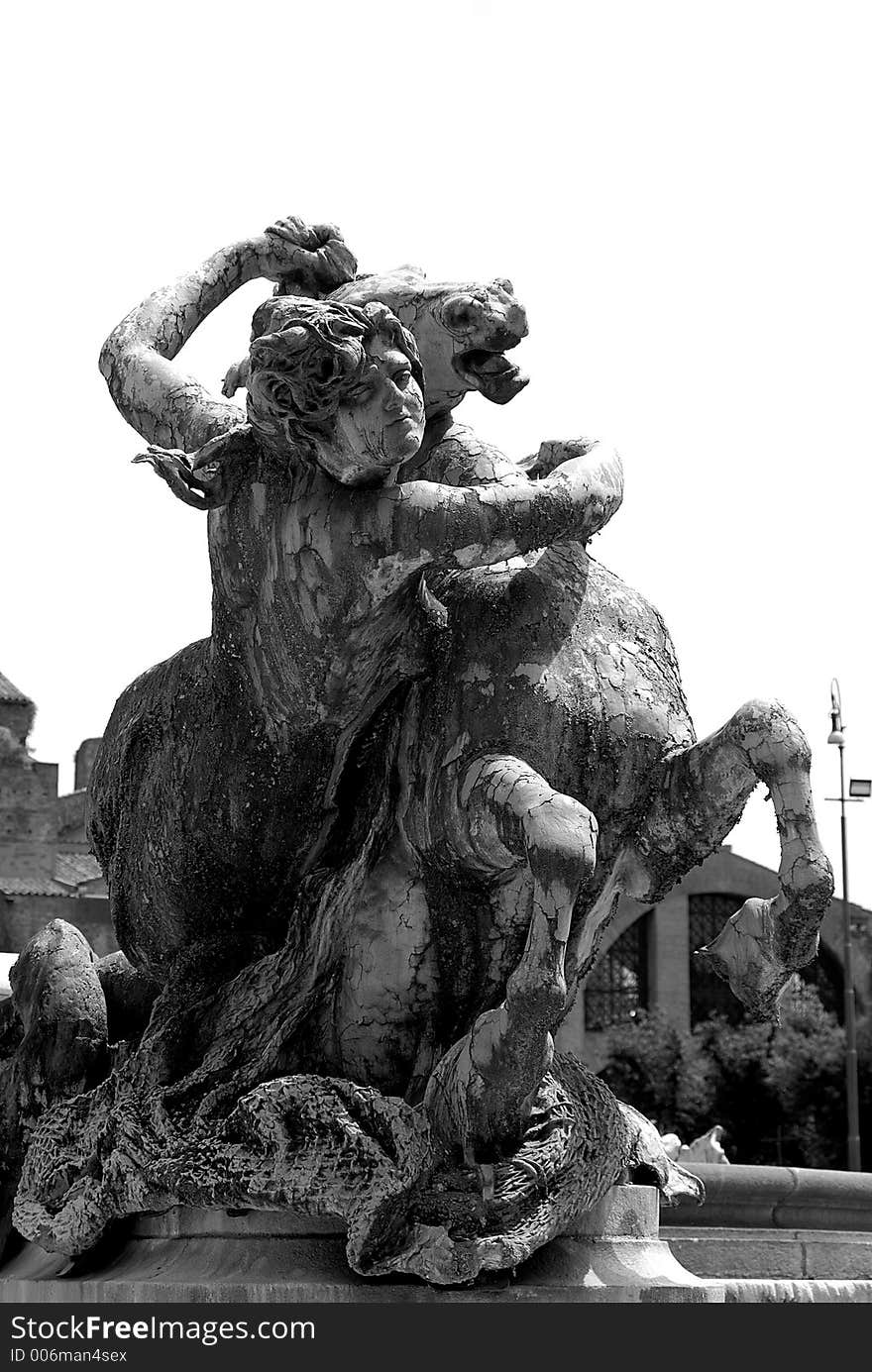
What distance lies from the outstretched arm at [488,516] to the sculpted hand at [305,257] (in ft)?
2.78

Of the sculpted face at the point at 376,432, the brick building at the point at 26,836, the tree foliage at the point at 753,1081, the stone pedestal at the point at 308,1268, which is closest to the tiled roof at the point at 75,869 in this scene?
the brick building at the point at 26,836

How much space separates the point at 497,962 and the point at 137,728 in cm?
106

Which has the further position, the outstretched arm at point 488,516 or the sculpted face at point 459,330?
the sculpted face at point 459,330

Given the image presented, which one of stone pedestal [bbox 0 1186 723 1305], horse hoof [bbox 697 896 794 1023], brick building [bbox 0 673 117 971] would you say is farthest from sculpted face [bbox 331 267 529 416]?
brick building [bbox 0 673 117 971]

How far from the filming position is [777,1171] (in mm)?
7754

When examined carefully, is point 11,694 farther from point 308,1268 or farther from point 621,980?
point 308,1268

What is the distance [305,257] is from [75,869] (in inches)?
1121

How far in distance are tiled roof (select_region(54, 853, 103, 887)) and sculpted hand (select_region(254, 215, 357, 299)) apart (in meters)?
26.2

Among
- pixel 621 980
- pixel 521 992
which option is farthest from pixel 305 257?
pixel 621 980

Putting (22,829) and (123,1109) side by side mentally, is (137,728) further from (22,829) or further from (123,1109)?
(22,829)

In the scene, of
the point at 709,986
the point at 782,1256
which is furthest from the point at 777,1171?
the point at 709,986

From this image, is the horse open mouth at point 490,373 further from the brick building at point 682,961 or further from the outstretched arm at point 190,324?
the brick building at point 682,961

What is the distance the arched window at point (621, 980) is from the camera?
150ft
